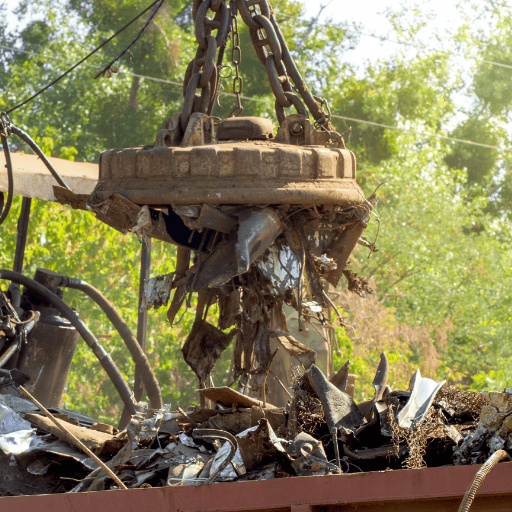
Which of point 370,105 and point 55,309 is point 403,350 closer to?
point 370,105

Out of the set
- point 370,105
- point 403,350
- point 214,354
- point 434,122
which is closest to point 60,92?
point 370,105

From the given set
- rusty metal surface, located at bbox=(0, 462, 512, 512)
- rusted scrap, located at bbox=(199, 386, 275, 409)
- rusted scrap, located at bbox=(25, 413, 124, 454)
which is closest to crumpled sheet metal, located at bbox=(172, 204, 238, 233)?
rusted scrap, located at bbox=(199, 386, 275, 409)

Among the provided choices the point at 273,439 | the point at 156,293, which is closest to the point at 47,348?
the point at 156,293

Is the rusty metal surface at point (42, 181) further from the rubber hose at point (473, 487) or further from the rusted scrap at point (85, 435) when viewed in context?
the rubber hose at point (473, 487)

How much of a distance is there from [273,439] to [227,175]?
4.65 ft

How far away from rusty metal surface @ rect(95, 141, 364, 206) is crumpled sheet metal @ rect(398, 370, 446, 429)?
1.09 m

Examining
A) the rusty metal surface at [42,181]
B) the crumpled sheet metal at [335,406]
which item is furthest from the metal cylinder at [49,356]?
the crumpled sheet metal at [335,406]

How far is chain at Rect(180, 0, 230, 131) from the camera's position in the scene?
4281 millimetres

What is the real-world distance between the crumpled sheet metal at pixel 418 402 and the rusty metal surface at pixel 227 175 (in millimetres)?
1088

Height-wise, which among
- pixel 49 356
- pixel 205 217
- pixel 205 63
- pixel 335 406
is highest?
pixel 205 63

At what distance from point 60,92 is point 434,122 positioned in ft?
34.0

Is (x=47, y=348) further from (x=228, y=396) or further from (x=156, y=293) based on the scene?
(x=228, y=396)

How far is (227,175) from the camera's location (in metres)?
3.96

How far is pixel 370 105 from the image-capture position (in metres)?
21.7
